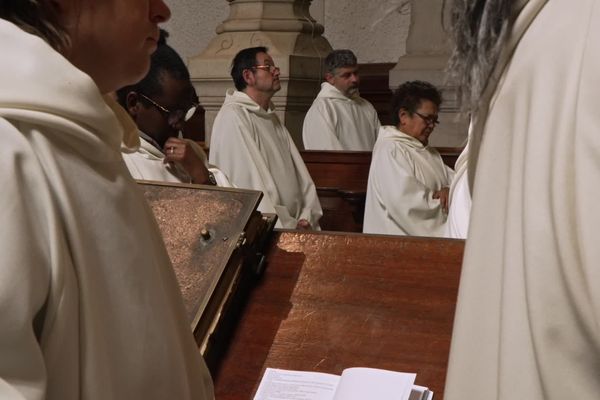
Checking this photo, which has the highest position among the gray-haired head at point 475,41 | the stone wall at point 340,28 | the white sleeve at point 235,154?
the stone wall at point 340,28

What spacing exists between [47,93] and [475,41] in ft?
1.63

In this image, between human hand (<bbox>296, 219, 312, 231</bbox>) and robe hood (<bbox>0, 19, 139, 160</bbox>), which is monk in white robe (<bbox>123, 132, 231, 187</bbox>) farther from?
robe hood (<bbox>0, 19, 139, 160</bbox>)

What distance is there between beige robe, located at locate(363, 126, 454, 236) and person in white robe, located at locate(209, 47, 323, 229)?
360 millimetres

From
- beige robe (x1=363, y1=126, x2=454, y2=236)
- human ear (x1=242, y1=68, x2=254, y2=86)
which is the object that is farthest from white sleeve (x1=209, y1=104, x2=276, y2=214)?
beige robe (x1=363, y1=126, x2=454, y2=236)

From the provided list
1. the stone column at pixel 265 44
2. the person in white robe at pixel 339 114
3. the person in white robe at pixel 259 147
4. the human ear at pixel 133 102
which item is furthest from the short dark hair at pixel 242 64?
the human ear at pixel 133 102

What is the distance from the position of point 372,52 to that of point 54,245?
10709 mm

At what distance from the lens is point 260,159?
5488mm

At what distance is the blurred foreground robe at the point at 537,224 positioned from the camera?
96 centimetres

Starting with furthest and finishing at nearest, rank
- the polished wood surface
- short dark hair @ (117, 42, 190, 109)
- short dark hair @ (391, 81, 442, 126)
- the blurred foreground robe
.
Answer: short dark hair @ (391, 81, 442, 126) → short dark hair @ (117, 42, 190, 109) → the polished wood surface → the blurred foreground robe

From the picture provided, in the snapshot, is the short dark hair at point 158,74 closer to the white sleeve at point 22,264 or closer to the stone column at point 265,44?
the white sleeve at point 22,264

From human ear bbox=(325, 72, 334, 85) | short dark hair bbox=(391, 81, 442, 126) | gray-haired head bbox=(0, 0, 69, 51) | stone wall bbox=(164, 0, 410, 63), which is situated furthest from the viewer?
stone wall bbox=(164, 0, 410, 63)

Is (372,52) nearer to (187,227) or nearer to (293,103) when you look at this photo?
(293,103)

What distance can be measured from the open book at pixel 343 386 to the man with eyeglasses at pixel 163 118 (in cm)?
117

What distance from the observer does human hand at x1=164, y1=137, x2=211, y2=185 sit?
3322 millimetres
